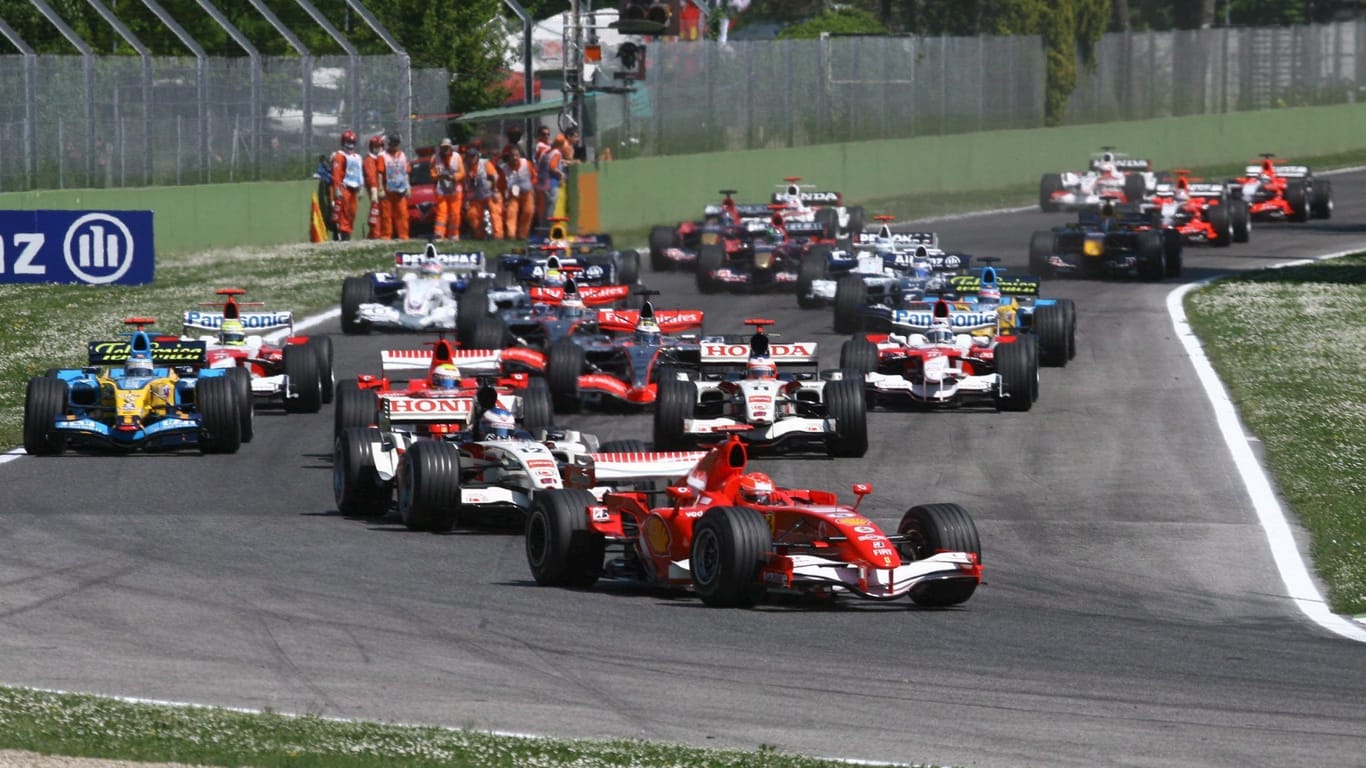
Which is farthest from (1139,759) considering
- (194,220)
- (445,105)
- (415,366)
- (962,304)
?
(445,105)

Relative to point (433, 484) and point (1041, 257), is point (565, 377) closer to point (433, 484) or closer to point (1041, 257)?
point (433, 484)

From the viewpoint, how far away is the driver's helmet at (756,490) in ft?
47.0

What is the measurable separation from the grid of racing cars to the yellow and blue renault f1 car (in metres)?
0.02

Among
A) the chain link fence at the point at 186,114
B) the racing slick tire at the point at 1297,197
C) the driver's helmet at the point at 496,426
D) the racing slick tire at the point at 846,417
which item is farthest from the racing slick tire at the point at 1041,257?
the driver's helmet at the point at 496,426

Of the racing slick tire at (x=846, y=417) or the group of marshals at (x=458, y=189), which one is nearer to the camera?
the racing slick tire at (x=846, y=417)

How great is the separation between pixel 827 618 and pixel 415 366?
9370 mm

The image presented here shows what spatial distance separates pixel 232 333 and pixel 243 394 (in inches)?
99.5

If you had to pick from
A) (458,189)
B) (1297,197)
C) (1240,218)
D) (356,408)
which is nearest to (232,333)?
(356,408)

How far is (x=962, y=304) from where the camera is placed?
2606 centimetres

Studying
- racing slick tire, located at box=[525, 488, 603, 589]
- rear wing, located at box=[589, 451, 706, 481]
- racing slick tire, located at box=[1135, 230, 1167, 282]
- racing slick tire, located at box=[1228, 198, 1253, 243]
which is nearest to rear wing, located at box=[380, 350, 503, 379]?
rear wing, located at box=[589, 451, 706, 481]

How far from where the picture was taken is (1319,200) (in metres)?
50.8

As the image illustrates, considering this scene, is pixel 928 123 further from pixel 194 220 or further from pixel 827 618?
pixel 827 618

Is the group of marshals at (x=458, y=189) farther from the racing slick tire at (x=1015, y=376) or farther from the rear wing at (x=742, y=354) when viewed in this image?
the rear wing at (x=742, y=354)

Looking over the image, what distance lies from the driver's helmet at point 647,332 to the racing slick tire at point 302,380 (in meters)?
3.36
